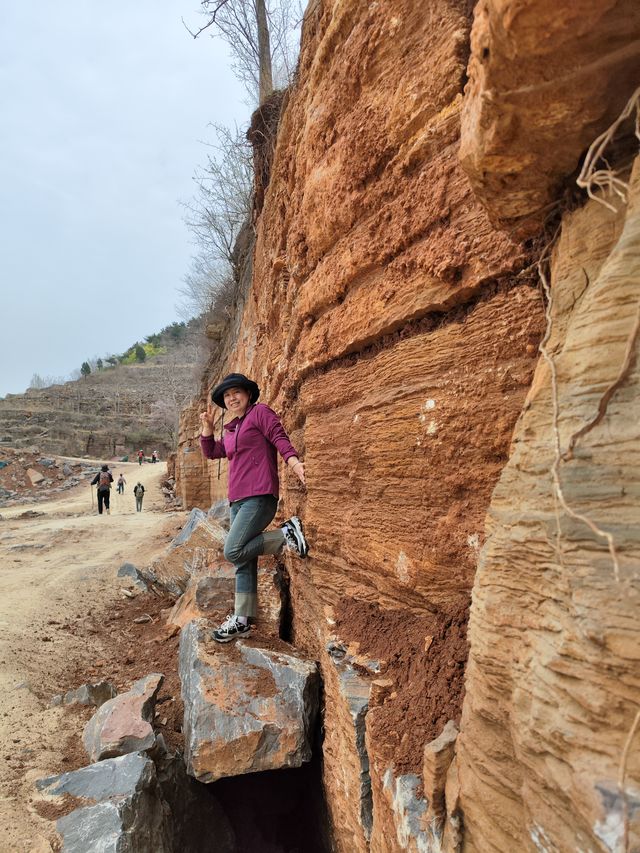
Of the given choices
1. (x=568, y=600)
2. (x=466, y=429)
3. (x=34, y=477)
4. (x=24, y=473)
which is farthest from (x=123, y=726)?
(x=24, y=473)

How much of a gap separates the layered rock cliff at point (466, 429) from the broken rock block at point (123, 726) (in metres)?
1.16

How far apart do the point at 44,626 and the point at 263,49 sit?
10.5 meters

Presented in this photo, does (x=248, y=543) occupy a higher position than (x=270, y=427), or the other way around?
(x=270, y=427)

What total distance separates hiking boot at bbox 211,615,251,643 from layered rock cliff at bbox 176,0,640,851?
18.6 inches

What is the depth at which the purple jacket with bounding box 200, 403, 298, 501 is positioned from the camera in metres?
3.84

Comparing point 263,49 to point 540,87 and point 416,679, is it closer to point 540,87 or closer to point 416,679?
point 540,87

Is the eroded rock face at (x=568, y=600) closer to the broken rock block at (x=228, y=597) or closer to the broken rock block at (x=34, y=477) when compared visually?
the broken rock block at (x=228, y=597)

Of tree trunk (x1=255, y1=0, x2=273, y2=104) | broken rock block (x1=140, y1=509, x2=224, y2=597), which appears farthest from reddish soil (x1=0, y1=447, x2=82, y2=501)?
tree trunk (x1=255, y1=0, x2=273, y2=104)

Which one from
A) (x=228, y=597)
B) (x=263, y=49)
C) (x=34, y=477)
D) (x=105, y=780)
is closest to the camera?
(x=105, y=780)

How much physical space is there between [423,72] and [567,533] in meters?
2.39

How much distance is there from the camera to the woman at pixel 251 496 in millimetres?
3830

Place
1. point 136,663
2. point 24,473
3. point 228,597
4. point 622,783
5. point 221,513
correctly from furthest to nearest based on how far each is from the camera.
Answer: point 24,473, point 221,513, point 136,663, point 228,597, point 622,783

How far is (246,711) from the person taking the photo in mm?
3170

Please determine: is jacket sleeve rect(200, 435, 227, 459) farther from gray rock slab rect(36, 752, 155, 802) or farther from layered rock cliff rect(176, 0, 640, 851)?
gray rock slab rect(36, 752, 155, 802)
